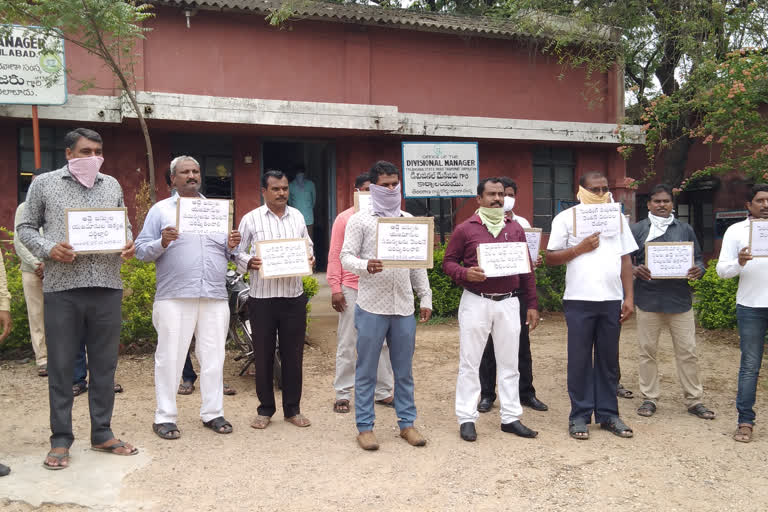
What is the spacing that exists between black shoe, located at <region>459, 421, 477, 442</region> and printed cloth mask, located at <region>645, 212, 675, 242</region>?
230cm

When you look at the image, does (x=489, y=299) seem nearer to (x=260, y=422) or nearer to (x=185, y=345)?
(x=260, y=422)

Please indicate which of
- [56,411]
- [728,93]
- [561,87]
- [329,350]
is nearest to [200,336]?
[56,411]

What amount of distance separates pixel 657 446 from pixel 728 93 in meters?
7.06

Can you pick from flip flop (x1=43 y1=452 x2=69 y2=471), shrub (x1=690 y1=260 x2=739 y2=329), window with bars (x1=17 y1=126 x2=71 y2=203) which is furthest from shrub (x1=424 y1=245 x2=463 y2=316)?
window with bars (x1=17 y1=126 x2=71 y2=203)

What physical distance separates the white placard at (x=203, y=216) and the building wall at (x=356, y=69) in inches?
284

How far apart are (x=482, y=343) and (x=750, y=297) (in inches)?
82.3

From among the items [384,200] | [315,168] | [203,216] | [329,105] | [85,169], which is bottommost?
[203,216]

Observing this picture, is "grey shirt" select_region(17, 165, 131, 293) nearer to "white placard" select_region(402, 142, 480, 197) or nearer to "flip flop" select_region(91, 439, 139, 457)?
"flip flop" select_region(91, 439, 139, 457)

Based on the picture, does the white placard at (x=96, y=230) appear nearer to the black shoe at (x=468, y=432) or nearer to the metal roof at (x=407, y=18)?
the black shoe at (x=468, y=432)

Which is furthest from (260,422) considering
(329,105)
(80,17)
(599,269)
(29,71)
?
(329,105)

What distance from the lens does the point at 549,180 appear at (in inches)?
577

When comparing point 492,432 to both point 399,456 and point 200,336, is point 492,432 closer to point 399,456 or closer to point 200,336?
point 399,456

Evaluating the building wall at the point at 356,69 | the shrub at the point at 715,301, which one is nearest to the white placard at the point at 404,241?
the shrub at the point at 715,301

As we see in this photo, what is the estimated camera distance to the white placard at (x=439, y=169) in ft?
34.4
